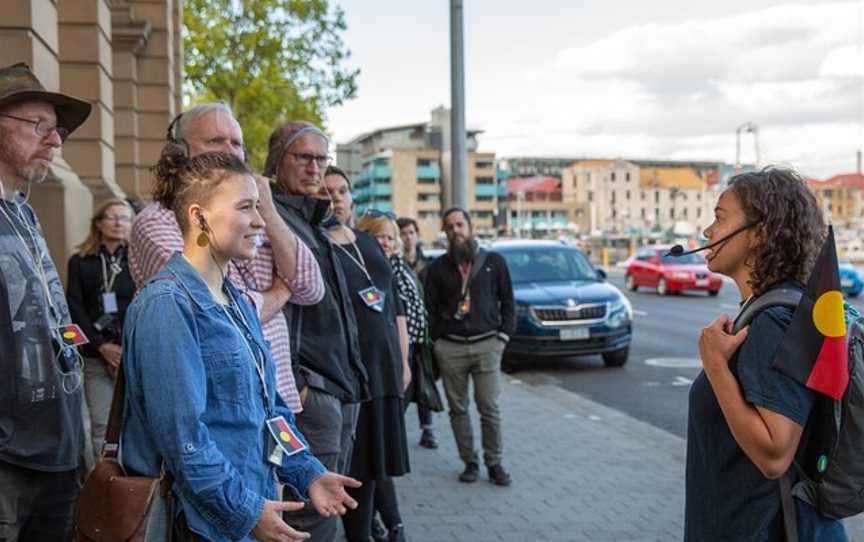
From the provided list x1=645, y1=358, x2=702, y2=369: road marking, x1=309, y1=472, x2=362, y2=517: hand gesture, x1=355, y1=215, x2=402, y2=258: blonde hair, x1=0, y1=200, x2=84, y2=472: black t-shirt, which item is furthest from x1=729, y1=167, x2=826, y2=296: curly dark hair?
x1=645, y1=358, x2=702, y2=369: road marking

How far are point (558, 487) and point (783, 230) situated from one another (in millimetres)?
4588

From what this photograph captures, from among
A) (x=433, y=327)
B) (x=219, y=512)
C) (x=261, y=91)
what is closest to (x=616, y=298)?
(x=433, y=327)

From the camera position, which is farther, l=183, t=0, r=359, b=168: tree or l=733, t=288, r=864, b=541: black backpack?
l=183, t=0, r=359, b=168: tree

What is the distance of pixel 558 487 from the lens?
270 inches

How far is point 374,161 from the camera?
15788cm

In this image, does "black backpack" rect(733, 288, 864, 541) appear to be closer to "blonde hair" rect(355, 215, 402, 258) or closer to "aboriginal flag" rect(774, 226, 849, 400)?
"aboriginal flag" rect(774, 226, 849, 400)

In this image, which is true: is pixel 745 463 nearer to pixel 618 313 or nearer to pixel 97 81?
pixel 97 81

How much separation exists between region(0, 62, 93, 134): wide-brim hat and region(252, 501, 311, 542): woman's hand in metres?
1.66

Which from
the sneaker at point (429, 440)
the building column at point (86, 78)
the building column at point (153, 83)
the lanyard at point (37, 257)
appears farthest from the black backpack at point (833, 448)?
the building column at point (153, 83)

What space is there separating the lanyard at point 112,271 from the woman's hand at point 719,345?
4.48 m

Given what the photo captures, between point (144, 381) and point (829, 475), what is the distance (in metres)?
1.77

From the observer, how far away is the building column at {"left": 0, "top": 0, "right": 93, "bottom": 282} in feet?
20.2

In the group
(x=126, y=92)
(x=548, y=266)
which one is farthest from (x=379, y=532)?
(x=126, y=92)

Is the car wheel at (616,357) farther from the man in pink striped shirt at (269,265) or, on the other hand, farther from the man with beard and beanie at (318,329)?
the man in pink striped shirt at (269,265)
